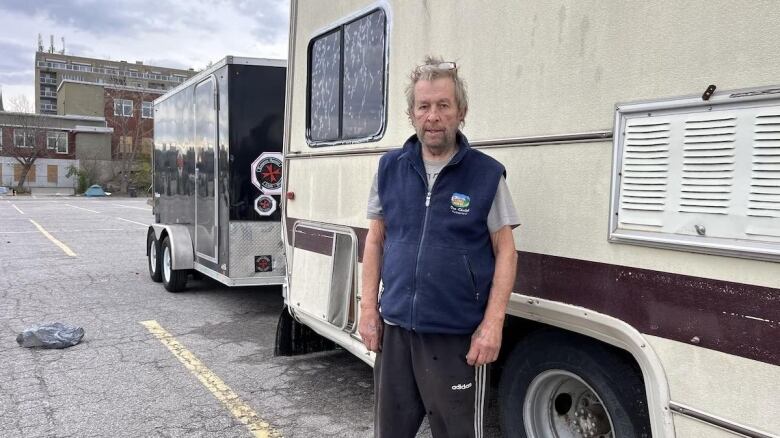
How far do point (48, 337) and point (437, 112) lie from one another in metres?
4.66

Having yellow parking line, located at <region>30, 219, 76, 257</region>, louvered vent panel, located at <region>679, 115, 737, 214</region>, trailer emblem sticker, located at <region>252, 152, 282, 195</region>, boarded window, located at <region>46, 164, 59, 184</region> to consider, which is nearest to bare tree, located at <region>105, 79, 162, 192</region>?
boarded window, located at <region>46, 164, 59, 184</region>

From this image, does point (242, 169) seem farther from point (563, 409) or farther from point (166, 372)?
point (563, 409)

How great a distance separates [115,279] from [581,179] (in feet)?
25.9

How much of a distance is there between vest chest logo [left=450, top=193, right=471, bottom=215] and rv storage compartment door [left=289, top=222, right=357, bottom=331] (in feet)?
4.97

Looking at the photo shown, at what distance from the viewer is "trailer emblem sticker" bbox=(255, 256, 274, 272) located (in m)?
6.26

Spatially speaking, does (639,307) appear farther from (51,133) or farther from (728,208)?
(51,133)

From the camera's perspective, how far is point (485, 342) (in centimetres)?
222

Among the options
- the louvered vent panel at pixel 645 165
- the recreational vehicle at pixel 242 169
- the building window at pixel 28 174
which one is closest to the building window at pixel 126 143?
the building window at pixel 28 174

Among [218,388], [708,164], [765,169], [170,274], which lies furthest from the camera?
[170,274]

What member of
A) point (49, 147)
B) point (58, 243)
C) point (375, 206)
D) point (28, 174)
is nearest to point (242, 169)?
point (375, 206)

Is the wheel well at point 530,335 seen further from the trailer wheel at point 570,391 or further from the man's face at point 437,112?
the man's face at point 437,112

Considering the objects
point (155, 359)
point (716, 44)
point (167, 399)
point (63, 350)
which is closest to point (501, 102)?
point (716, 44)

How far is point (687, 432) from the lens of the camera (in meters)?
1.99

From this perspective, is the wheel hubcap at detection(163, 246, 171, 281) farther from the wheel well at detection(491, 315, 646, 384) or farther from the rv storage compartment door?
the wheel well at detection(491, 315, 646, 384)
